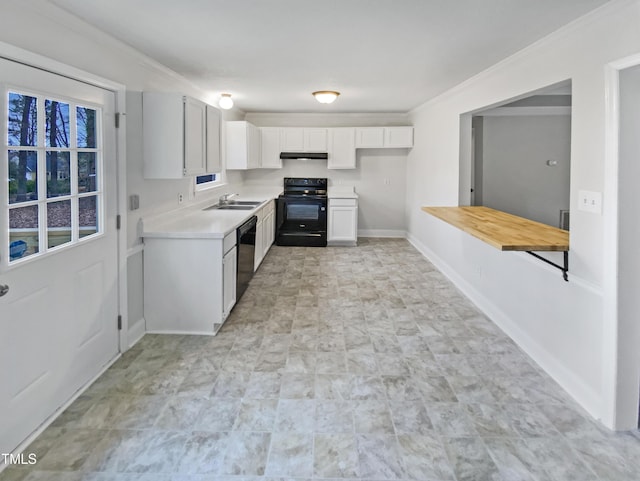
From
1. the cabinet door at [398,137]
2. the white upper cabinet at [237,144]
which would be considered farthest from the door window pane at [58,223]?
Answer: the cabinet door at [398,137]

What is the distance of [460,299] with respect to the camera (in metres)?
4.68

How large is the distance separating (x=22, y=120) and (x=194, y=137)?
184cm

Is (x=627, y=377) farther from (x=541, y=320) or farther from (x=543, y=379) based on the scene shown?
(x=541, y=320)

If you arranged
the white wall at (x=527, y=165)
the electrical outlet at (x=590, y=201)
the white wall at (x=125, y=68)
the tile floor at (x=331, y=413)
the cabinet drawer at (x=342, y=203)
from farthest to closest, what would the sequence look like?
the cabinet drawer at (x=342, y=203)
the white wall at (x=527, y=165)
the electrical outlet at (x=590, y=201)
the white wall at (x=125, y=68)
the tile floor at (x=331, y=413)

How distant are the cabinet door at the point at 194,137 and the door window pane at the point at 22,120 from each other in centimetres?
150

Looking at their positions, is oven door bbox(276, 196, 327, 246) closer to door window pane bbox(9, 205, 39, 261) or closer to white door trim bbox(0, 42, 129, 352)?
white door trim bbox(0, 42, 129, 352)

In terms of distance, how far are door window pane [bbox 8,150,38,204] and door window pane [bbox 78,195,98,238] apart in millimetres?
461

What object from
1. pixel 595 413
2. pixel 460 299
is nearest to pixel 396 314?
pixel 460 299

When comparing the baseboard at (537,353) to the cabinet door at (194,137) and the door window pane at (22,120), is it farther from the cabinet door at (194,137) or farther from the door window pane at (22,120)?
the door window pane at (22,120)

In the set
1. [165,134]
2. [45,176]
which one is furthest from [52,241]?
[165,134]

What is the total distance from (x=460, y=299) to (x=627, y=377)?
7.56 feet

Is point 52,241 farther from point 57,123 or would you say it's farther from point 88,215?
point 57,123

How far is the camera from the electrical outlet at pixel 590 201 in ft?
8.16

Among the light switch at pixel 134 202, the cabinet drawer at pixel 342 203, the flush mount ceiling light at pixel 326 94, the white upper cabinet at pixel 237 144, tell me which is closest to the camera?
the light switch at pixel 134 202
